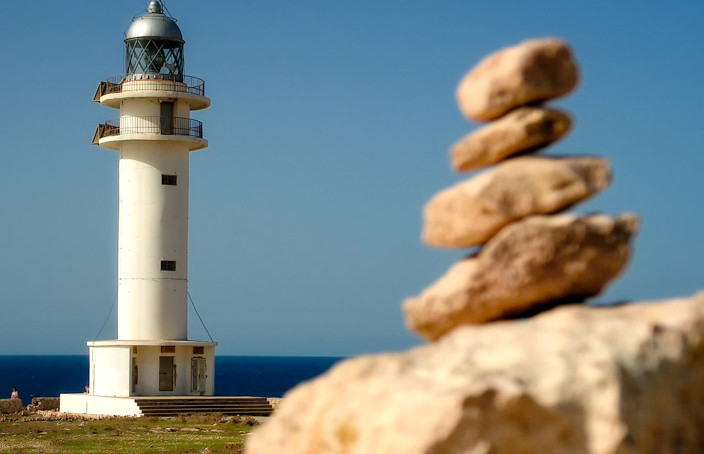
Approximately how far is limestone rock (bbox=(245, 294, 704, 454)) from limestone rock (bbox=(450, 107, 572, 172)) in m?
1.81

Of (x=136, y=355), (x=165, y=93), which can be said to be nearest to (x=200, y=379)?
(x=136, y=355)

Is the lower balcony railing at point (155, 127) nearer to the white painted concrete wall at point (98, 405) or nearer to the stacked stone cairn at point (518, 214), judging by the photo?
the white painted concrete wall at point (98, 405)

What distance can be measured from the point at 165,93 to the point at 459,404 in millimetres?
36015

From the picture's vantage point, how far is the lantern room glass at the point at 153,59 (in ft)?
150

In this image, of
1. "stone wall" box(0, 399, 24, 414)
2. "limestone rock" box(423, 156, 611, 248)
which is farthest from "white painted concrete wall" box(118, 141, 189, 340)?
"limestone rock" box(423, 156, 611, 248)

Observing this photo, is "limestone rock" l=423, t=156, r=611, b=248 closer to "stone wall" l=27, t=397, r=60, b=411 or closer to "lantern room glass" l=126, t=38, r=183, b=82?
"lantern room glass" l=126, t=38, r=183, b=82

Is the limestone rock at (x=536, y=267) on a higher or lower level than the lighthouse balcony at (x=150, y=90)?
lower

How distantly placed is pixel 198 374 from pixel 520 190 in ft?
113

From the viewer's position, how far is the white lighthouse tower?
4406 cm

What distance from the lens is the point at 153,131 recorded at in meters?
44.8

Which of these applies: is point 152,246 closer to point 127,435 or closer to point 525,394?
point 127,435

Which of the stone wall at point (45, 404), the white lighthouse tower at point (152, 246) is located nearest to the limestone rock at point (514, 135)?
the white lighthouse tower at point (152, 246)

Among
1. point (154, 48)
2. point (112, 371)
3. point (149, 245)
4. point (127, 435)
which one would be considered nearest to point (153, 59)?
point (154, 48)

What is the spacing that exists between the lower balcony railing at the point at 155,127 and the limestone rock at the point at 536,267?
33.9 m
